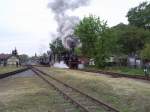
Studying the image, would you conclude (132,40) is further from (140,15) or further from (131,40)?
(140,15)

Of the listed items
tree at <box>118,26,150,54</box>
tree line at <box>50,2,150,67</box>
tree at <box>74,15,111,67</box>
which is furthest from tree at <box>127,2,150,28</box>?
tree at <box>74,15,111,67</box>

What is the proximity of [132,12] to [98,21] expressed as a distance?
1454 inches

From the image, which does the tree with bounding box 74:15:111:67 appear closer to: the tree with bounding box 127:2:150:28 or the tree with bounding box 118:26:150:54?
the tree with bounding box 118:26:150:54

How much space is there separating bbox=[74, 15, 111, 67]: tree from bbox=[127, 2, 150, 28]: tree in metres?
32.5

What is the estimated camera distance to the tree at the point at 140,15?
13091 centimetres

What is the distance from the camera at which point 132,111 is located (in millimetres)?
14383

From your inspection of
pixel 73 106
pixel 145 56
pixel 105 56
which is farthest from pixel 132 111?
pixel 105 56

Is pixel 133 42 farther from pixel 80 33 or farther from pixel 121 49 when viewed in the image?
pixel 80 33

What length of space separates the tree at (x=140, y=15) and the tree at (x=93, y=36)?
3254 centimetres

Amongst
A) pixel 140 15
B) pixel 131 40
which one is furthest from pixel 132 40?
pixel 140 15

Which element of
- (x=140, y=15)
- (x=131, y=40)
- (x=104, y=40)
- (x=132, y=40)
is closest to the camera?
(x=104, y=40)

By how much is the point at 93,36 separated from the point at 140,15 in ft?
130

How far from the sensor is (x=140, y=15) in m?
132

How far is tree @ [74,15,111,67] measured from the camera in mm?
91781
